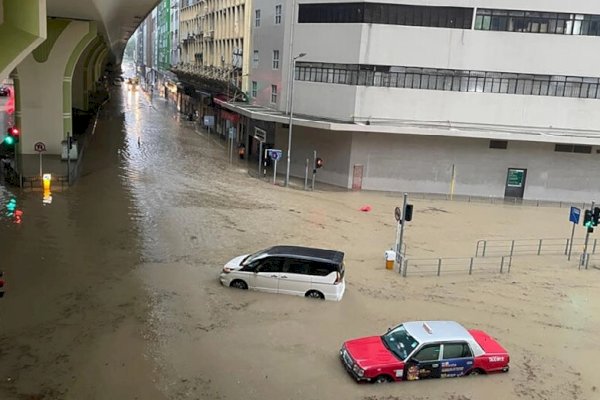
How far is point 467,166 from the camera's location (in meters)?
30.8

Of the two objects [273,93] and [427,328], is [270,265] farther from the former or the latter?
[273,93]

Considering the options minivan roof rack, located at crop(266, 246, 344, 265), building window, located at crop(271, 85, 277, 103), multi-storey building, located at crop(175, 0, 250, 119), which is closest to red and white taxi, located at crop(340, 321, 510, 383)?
minivan roof rack, located at crop(266, 246, 344, 265)

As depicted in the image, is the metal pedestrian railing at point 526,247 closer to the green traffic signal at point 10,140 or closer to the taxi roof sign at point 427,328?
the taxi roof sign at point 427,328

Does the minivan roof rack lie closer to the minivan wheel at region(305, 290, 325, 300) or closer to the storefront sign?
the minivan wheel at region(305, 290, 325, 300)

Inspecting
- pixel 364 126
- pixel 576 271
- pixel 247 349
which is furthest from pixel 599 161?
pixel 247 349

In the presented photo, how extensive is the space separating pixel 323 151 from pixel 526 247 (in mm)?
13162

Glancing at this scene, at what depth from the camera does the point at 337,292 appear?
48.1 feet

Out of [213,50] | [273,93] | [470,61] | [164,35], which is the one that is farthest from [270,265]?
[164,35]

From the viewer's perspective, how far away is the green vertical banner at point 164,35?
309 ft

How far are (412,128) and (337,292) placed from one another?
1637 centimetres

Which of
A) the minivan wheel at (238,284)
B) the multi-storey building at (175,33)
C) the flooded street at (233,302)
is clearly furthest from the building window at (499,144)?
the multi-storey building at (175,33)

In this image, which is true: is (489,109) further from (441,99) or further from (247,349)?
(247,349)

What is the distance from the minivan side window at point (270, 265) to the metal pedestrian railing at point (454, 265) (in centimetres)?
412

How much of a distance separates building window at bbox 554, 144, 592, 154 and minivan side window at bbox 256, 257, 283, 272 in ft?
69.8
